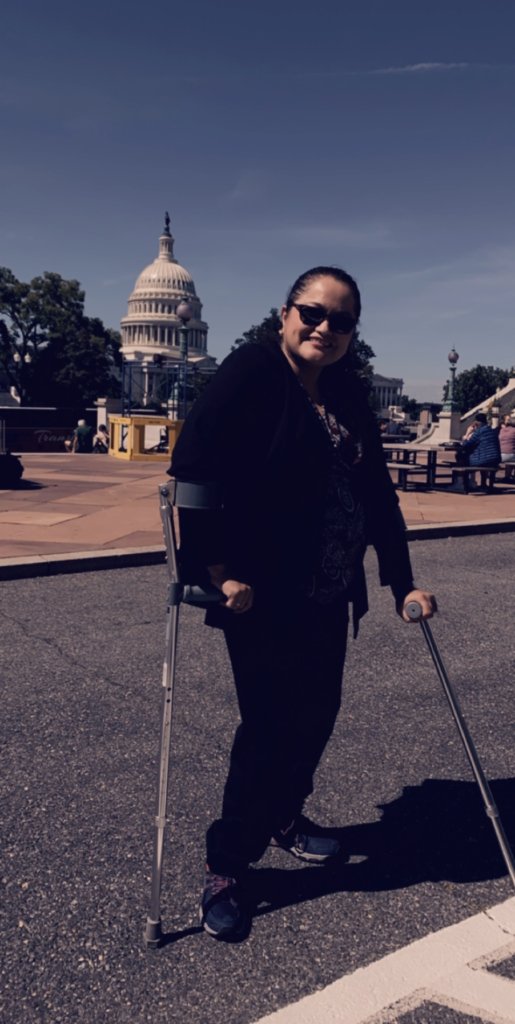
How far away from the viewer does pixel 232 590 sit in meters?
2.26

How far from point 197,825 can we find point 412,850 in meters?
0.75

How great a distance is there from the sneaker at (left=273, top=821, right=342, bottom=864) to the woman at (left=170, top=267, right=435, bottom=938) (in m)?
0.29

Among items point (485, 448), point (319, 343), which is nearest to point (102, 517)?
point (485, 448)

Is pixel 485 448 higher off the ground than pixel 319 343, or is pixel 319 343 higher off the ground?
pixel 319 343

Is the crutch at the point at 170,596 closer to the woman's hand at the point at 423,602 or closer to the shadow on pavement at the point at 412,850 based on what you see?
the shadow on pavement at the point at 412,850

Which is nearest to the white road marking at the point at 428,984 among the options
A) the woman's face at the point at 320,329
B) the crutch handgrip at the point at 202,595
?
the crutch handgrip at the point at 202,595

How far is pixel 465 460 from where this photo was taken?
15.2 metres

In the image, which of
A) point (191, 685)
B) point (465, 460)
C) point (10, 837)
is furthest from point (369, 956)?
point (465, 460)

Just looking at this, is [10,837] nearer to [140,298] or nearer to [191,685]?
[191,685]

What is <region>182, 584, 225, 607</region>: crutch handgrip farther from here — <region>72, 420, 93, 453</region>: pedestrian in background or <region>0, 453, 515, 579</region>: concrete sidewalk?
<region>72, 420, 93, 453</region>: pedestrian in background

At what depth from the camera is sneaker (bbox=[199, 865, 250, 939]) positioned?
2.41m

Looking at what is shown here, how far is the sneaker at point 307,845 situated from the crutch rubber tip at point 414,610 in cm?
85

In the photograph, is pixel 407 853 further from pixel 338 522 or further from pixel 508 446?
pixel 508 446

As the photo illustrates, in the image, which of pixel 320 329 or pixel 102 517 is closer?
pixel 320 329
